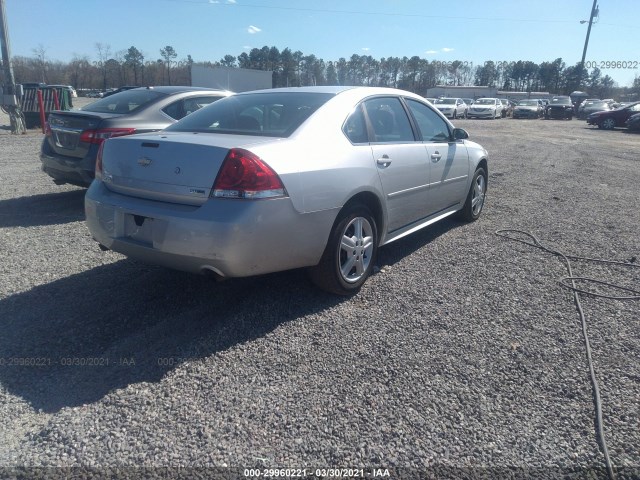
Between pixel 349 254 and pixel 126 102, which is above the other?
pixel 126 102

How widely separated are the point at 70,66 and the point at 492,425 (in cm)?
8721

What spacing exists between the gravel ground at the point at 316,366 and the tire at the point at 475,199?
1.11m

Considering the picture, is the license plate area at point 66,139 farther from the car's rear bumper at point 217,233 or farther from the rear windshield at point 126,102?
the car's rear bumper at point 217,233

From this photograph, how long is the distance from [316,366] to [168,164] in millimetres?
1583

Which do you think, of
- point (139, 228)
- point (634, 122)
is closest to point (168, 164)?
point (139, 228)

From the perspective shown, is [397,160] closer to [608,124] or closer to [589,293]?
[589,293]

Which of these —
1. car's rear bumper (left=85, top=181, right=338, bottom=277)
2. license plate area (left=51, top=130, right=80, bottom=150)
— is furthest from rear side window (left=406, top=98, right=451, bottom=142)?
license plate area (left=51, top=130, right=80, bottom=150)

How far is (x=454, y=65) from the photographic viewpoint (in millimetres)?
95562

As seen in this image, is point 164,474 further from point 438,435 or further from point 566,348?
point 566,348

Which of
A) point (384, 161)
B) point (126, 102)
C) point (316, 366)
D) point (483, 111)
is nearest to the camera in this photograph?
point (316, 366)

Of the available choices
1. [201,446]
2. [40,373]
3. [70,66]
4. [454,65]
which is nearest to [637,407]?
[201,446]

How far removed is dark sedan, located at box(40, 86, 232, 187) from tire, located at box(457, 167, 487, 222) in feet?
12.6

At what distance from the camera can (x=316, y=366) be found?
2.97m

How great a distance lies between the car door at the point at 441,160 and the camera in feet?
16.4
